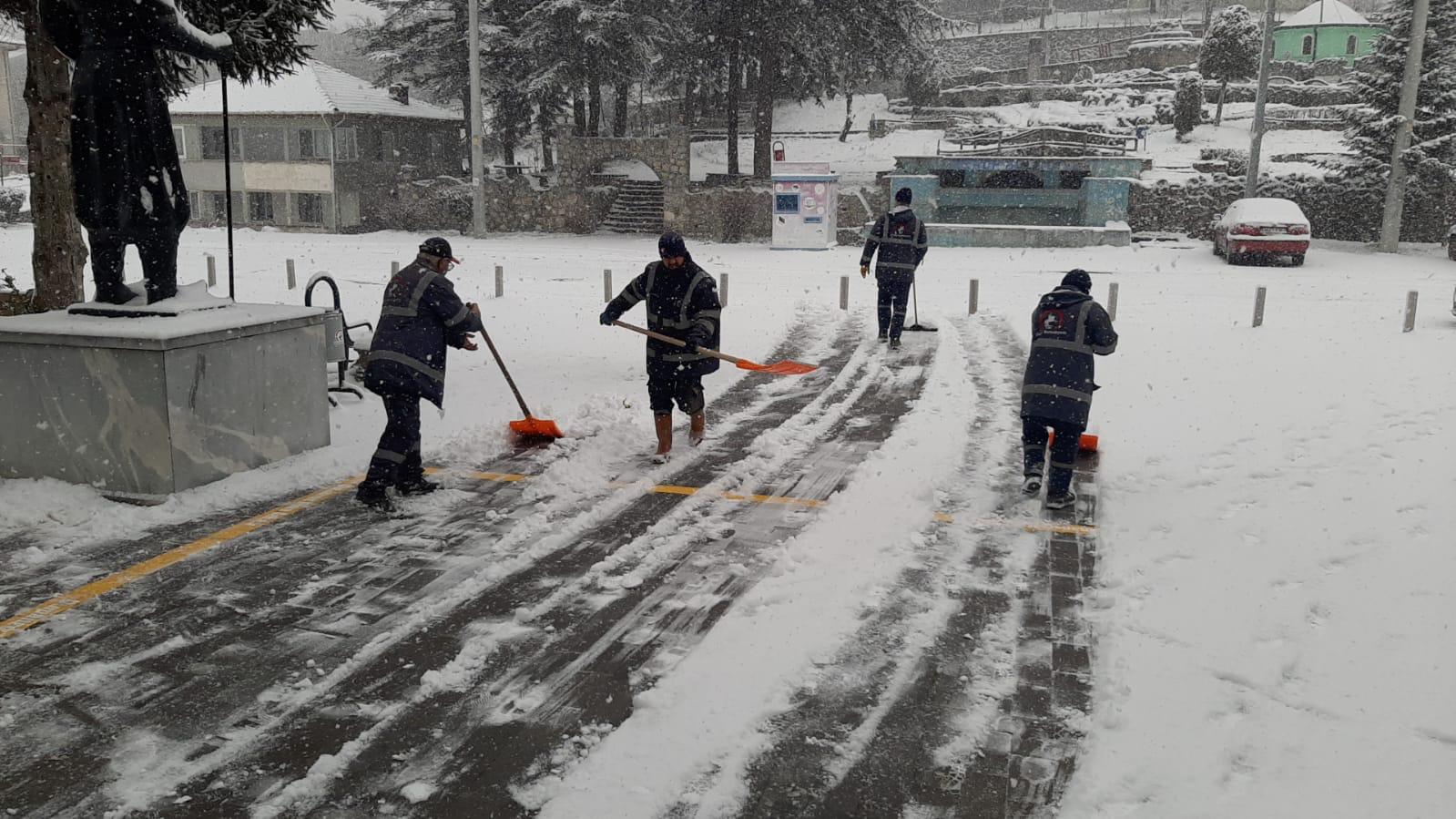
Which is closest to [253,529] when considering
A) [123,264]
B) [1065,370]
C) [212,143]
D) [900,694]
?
[123,264]

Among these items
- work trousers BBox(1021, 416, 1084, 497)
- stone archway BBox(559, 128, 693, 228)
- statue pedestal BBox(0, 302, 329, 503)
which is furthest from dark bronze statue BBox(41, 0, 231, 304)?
stone archway BBox(559, 128, 693, 228)

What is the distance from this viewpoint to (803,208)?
2778 centimetres

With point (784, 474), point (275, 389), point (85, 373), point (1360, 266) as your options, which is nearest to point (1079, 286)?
point (784, 474)

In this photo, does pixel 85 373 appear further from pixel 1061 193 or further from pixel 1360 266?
pixel 1061 193

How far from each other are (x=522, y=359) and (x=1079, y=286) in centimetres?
693

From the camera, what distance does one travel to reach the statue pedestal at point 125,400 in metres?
6.60

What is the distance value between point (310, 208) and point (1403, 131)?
106 feet

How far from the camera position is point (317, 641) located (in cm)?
481

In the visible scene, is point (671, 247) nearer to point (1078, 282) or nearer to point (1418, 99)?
point (1078, 282)

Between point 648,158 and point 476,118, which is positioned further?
point 648,158

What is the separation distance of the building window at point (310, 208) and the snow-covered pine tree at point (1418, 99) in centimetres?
3108

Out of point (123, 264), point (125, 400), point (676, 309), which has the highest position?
point (123, 264)

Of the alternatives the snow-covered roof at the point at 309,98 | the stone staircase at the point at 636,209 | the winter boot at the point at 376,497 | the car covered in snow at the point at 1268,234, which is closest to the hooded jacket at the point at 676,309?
the winter boot at the point at 376,497

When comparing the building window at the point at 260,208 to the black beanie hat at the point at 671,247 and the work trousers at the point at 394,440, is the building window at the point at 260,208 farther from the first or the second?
the work trousers at the point at 394,440
